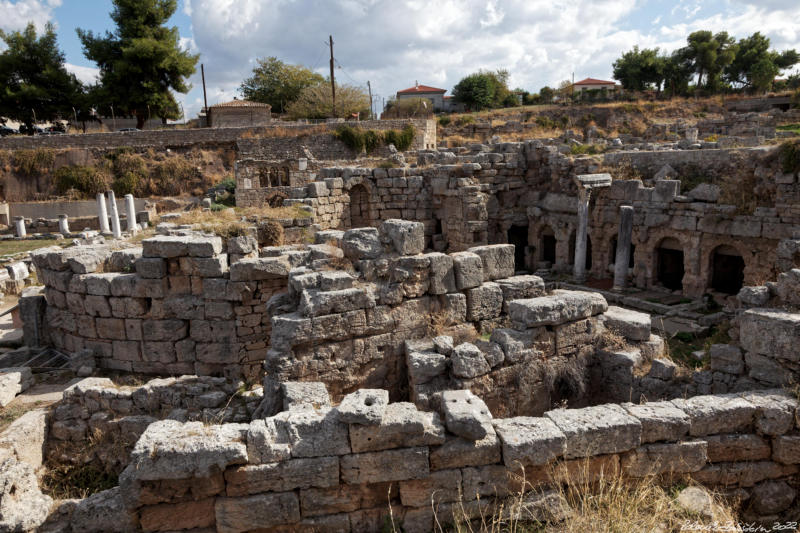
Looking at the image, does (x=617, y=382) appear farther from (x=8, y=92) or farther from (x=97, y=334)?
(x=8, y=92)

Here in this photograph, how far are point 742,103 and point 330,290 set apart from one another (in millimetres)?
42181

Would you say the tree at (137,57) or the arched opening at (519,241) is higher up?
the tree at (137,57)

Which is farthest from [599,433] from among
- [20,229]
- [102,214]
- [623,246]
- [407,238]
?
[20,229]

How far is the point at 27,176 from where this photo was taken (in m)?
29.2

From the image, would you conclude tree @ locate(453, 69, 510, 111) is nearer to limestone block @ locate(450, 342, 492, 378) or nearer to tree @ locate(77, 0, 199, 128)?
tree @ locate(77, 0, 199, 128)

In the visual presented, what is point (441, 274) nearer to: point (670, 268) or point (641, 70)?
point (670, 268)

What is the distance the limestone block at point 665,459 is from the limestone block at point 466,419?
1454 millimetres

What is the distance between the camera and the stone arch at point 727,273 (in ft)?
50.9

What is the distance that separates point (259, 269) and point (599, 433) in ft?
21.1

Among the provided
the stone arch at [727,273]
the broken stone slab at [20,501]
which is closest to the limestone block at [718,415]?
the broken stone slab at [20,501]

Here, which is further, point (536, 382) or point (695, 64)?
point (695, 64)

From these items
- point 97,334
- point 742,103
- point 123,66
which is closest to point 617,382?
point 97,334

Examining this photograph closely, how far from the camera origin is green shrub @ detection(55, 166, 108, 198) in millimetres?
28812

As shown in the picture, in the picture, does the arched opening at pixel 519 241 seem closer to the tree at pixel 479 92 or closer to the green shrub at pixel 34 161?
the green shrub at pixel 34 161
